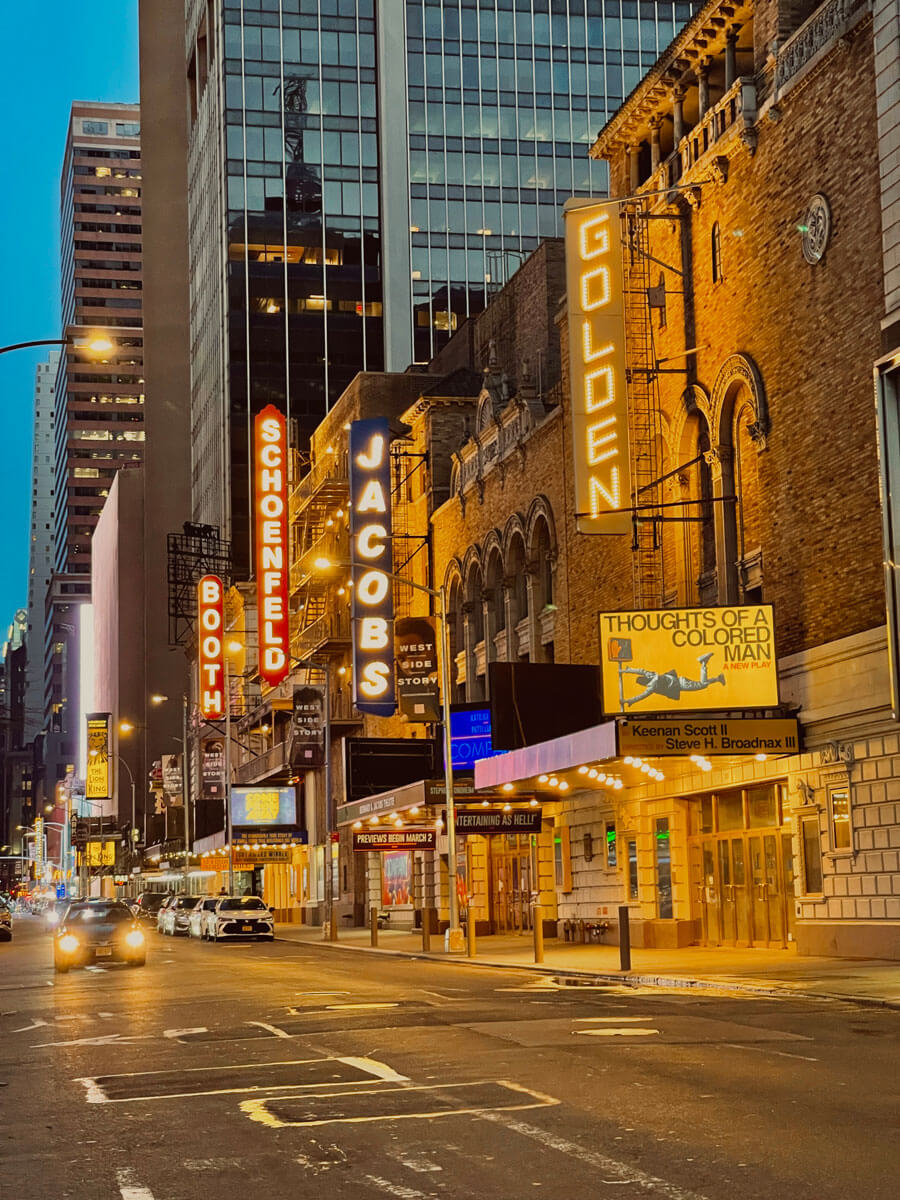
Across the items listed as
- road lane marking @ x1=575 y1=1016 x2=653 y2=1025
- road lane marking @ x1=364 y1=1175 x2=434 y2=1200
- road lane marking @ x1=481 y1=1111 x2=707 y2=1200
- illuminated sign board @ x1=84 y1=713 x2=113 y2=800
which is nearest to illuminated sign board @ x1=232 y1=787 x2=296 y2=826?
road lane marking @ x1=575 y1=1016 x2=653 y2=1025

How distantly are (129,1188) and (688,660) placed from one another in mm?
A: 23070

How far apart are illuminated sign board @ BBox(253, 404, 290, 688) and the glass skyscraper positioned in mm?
37854

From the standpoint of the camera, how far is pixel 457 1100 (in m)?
13.0

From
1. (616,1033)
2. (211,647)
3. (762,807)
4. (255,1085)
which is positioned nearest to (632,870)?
(762,807)

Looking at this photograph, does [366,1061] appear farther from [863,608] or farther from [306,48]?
[306,48]

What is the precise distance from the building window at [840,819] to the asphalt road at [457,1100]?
274 inches

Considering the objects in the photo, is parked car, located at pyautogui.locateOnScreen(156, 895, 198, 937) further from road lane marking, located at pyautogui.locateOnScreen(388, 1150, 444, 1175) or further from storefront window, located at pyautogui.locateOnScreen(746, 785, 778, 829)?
road lane marking, located at pyautogui.locateOnScreen(388, 1150, 444, 1175)

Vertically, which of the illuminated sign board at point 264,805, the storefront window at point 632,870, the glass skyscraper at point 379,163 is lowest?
the storefront window at point 632,870

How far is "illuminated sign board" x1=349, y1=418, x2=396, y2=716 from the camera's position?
55875 mm

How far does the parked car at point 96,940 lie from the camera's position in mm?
37312

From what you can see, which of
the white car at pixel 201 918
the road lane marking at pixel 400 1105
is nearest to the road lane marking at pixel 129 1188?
the road lane marking at pixel 400 1105

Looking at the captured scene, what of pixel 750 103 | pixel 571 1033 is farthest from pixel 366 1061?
pixel 750 103

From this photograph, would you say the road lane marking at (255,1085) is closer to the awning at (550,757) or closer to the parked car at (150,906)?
the awning at (550,757)

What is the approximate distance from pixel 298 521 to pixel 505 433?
24.6 metres
